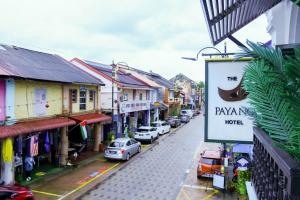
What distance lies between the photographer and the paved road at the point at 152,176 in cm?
1552

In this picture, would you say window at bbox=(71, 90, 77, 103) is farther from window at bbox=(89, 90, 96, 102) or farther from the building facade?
the building facade

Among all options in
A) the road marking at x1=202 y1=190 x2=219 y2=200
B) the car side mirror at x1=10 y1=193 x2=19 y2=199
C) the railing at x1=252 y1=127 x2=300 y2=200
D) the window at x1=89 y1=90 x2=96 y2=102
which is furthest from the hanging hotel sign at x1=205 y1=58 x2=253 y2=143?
the window at x1=89 y1=90 x2=96 y2=102

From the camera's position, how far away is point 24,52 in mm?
20625

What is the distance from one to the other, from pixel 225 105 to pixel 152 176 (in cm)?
1458


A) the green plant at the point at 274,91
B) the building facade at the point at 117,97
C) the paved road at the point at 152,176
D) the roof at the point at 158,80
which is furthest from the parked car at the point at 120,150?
the roof at the point at 158,80

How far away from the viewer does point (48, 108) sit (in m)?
18.5

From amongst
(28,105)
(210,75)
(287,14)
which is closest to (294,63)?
(210,75)

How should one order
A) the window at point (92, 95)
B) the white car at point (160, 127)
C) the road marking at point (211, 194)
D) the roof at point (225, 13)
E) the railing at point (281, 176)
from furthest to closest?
the white car at point (160, 127)
the window at point (92, 95)
the road marking at point (211, 194)
the roof at point (225, 13)
the railing at point (281, 176)

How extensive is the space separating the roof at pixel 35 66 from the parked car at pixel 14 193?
5.12 m

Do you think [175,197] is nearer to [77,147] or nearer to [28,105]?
[28,105]

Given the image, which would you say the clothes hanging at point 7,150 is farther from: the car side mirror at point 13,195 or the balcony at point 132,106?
the balcony at point 132,106

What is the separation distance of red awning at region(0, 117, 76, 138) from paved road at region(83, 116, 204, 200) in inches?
170

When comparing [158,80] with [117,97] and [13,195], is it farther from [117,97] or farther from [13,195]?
[13,195]

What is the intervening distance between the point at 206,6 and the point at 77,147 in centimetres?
2108
